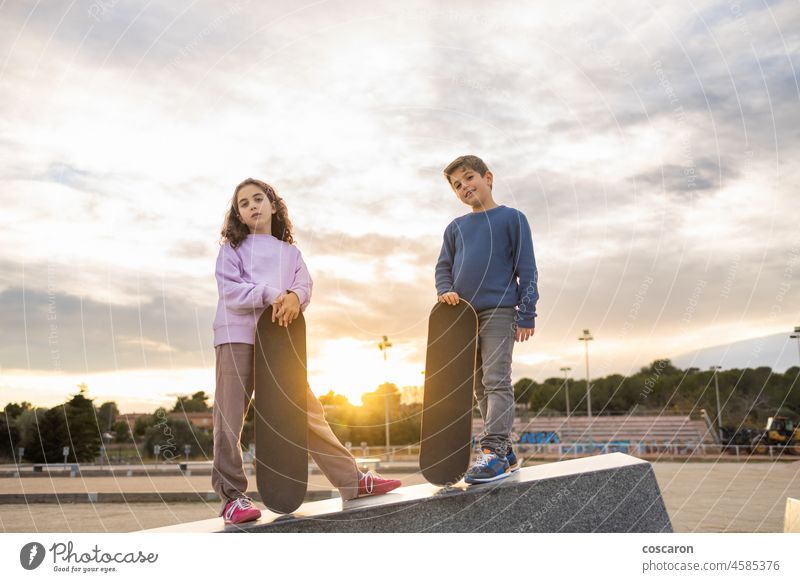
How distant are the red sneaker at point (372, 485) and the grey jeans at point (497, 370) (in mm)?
675

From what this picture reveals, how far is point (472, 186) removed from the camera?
4.67m

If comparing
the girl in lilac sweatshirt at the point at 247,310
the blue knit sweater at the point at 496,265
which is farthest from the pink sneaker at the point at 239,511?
the blue knit sweater at the point at 496,265

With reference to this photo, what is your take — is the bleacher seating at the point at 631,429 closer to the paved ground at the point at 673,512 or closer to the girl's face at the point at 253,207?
the paved ground at the point at 673,512

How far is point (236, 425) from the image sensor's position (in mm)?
3902

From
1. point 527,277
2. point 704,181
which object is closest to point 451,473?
point 527,277

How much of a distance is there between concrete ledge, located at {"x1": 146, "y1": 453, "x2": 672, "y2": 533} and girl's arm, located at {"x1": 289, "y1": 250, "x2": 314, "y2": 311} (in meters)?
1.24

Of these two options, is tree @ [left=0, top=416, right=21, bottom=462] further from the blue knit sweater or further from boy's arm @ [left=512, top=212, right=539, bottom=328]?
boy's arm @ [left=512, top=212, right=539, bottom=328]

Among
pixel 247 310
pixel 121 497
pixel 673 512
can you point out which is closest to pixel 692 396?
pixel 673 512

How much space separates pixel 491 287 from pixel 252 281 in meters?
1.54

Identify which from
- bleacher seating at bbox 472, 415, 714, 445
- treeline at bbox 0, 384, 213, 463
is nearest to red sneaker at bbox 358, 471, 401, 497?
treeline at bbox 0, 384, 213, 463

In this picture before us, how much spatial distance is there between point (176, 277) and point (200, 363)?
2.06 feet
